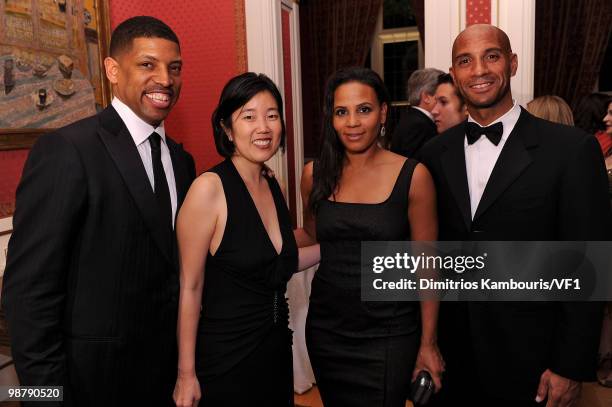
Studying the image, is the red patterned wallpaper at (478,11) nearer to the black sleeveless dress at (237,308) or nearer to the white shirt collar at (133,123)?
the black sleeveless dress at (237,308)

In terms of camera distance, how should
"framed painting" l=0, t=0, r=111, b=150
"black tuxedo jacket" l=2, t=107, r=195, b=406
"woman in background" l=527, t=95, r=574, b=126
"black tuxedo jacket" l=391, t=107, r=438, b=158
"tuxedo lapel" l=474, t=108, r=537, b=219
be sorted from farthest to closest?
"woman in background" l=527, t=95, r=574, b=126 → "black tuxedo jacket" l=391, t=107, r=438, b=158 → "framed painting" l=0, t=0, r=111, b=150 → "tuxedo lapel" l=474, t=108, r=537, b=219 → "black tuxedo jacket" l=2, t=107, r=195, b=406

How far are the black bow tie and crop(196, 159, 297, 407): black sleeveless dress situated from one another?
869 mm

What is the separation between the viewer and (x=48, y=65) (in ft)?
12.2

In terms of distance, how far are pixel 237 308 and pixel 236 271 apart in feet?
0.44

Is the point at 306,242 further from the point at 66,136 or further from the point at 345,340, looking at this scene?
the point at 66,136

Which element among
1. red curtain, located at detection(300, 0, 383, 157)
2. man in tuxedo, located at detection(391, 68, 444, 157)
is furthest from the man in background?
red curtain, located at detection(300, 0, 383, 157)

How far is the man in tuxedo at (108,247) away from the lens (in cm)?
146

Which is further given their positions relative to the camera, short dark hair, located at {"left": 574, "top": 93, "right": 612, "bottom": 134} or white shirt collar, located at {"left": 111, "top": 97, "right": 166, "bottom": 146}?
short dark hair, located at {"left": 574, "top": 93, "right": 612, "bottom": 134}

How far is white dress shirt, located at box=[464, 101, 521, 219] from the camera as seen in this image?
1.95m

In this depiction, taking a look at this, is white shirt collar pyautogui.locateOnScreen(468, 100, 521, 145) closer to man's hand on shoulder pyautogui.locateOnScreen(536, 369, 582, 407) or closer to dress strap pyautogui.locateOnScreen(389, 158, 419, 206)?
dress strap pyautogui.locateOnScreen(389, 158, 419, 206)

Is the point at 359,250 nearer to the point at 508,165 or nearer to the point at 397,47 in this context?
the point at 508,165

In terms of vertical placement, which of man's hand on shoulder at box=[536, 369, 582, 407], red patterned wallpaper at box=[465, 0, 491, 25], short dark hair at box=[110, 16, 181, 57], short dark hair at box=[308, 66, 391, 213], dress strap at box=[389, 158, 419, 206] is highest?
red patterned wallpaper at box=[465, 0, 491, 25]

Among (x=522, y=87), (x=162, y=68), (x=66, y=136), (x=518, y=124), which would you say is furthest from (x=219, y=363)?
(x=522, y=87)

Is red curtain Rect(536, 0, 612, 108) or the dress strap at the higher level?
red curtain Rect(536, 0, 612, 108)
